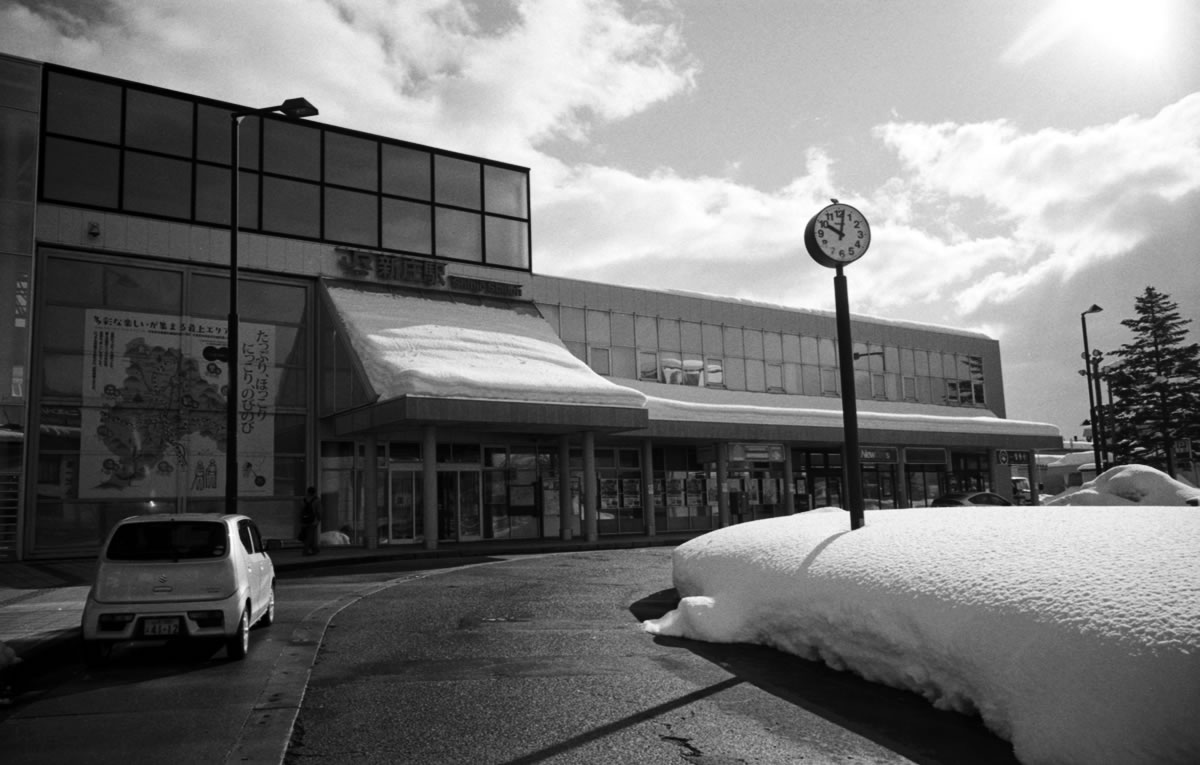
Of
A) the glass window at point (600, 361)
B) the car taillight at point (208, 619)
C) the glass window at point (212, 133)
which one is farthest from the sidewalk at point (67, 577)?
the glass window at point (212, 133)

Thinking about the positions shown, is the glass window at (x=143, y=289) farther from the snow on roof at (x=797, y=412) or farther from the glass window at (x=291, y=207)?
the snow on roof at (x=797, y=412)

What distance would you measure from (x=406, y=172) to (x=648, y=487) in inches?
529

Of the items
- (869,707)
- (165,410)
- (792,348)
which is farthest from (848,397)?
(792,348)

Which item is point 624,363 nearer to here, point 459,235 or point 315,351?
point 459,235

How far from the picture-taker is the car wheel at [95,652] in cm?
916

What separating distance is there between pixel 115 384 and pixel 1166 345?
2176 inches

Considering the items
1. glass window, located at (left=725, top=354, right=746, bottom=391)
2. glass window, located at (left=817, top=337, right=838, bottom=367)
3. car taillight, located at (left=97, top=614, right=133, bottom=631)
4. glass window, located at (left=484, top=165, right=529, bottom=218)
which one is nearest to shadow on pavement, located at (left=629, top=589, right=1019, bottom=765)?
car taillight, located at (left=97, top=614, right=133, bottom=631)

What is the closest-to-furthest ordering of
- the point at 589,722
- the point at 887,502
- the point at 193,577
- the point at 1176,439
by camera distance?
the point at 589,722
the point at 193,577
the point at 887,502
the point at 1176,439

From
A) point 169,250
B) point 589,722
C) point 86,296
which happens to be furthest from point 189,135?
point 589,722

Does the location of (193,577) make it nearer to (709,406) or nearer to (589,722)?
(589,722)

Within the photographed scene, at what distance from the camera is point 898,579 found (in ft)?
23.7

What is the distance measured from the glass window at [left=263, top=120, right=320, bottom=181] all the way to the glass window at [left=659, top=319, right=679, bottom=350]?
554 inches

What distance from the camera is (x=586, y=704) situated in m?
7.05

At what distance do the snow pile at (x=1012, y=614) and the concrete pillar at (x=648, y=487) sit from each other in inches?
812
